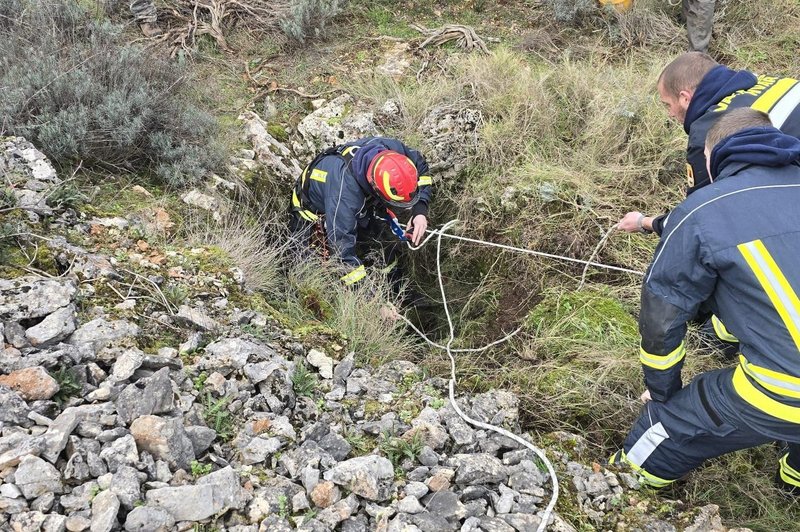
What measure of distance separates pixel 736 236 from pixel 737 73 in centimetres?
147

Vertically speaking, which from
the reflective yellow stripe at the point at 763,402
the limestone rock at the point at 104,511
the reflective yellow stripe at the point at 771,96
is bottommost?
the limestone rock at the point at 104,511

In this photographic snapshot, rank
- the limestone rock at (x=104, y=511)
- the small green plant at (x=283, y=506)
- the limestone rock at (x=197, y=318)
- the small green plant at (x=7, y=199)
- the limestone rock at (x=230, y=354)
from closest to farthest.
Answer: the limestone rock at (x=104, y=511)
the small green plant at (x=283, y=506)
the limestone rock at (x=230, y=354)
the limestone rock at (x=197, y=318)
the small green plant at (x=7, y=199)

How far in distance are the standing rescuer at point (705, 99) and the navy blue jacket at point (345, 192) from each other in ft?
5.35

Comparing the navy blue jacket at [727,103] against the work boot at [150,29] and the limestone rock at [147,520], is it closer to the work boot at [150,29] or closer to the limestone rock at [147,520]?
the limestone rock at [147,520]

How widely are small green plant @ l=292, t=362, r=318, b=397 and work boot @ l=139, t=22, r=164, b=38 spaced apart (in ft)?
13.9

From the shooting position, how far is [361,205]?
3791mm

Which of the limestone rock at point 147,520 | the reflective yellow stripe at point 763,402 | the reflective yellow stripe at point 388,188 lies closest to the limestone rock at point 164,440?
the limestone rock at point 147,520

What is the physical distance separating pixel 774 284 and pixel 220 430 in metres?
2.09

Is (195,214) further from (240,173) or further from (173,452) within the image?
(173,452)

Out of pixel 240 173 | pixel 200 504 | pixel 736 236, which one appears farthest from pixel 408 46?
pixel 200 504

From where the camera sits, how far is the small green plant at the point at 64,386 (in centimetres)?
215

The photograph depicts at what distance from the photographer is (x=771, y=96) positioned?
2.83 metres

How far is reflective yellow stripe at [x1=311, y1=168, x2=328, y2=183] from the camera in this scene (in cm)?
386

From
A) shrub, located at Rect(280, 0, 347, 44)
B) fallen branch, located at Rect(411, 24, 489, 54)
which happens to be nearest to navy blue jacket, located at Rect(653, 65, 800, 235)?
fallen branch, located at Rect(411, 24, 489, 54)
